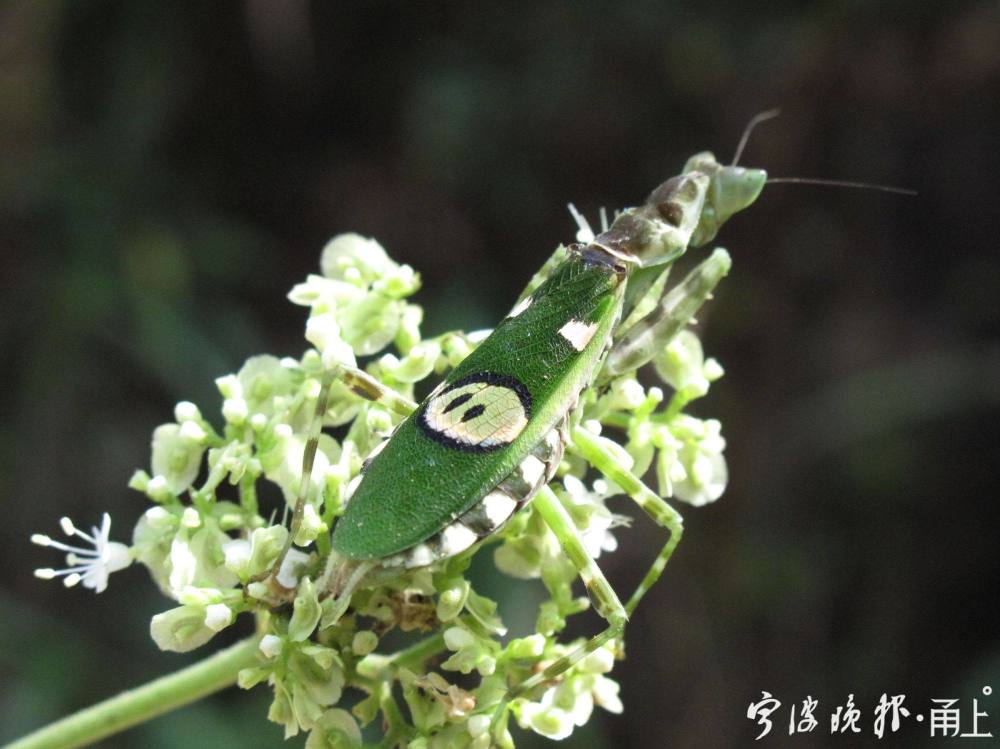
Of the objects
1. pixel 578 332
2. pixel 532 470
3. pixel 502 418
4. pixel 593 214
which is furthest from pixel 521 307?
pixel 593 214

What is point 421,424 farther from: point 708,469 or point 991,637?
point 991,637

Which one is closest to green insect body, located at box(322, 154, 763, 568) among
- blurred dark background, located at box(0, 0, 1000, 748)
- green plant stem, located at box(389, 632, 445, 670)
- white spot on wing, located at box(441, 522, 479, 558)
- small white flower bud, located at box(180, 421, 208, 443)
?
white spot on wing, located at box(441, 522, 479, 558)

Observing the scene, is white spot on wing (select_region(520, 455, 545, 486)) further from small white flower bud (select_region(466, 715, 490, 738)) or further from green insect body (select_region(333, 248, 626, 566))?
small white flower bud (select_region(466, 715, 490, 738))

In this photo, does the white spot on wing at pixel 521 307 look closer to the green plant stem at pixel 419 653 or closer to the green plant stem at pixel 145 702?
the green plant stem at pixel 419 653

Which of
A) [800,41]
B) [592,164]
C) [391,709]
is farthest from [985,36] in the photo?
[391,709]

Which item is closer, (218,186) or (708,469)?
(708,469)

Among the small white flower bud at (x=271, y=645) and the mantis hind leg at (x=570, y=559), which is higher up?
the mantis hind leg at (x=570, y=559)

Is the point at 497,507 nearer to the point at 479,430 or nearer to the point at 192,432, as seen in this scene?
the point at 479,430

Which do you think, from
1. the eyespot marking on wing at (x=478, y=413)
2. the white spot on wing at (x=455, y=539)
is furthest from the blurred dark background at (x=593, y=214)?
the white spot on wing at (x=455, y=539)
